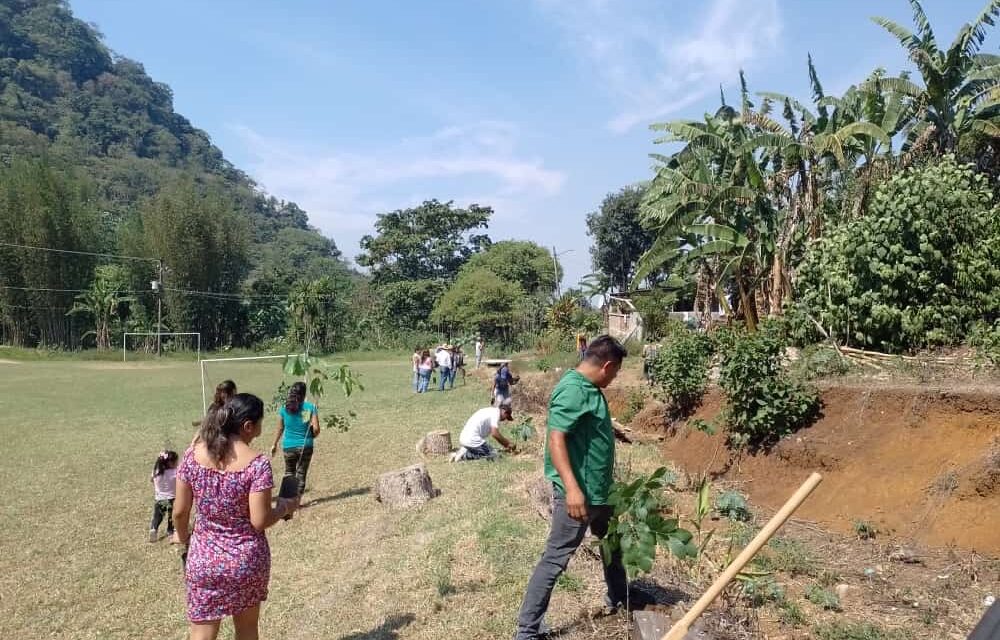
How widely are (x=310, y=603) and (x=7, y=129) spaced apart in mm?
92748

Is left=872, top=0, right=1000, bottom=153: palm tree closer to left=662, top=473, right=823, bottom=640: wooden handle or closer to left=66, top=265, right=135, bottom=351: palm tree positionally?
left=662, top=473, right=823, bottom=640: wooden handle

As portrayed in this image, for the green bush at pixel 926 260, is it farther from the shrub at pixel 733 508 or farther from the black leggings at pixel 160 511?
the black leggings at pixel 160 511

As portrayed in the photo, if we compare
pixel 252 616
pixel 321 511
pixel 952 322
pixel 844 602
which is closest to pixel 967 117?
pixel 952 322

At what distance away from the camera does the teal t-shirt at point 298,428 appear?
7445mm

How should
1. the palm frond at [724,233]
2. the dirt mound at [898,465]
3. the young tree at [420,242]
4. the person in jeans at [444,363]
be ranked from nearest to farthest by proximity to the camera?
the dirt mound at [898,465], the palm frond at [724,233], the person in jeans at [444,363], the young tree at [420,242]

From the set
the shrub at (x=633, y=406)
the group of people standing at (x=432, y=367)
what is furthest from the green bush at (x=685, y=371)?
the group of people standing at (x=432, y=367)

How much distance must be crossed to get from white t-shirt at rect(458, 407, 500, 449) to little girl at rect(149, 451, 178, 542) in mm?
3994

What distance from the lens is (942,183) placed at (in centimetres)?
934

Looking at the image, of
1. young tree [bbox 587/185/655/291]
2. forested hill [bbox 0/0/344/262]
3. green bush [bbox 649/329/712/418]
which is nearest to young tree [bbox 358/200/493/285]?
young tree [bbox 587/185/655/291]

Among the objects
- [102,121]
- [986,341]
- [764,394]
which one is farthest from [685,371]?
[102,121]

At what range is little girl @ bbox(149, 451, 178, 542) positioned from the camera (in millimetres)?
6711

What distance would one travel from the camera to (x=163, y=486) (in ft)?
22.4

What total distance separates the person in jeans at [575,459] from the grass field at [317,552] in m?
0.66

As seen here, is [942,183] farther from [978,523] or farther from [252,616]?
[252,616]
